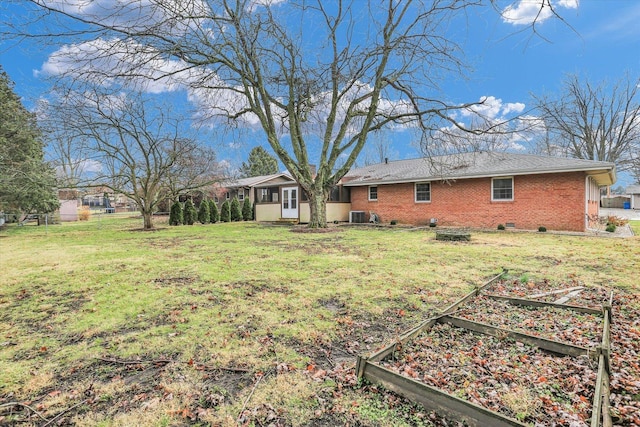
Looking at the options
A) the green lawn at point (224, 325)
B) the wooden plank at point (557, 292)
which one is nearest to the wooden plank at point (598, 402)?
the green lawn at point (224, 325)

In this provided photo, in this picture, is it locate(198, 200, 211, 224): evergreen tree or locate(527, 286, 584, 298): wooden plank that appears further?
locate(198, 200, 211, 224): evergreen tree

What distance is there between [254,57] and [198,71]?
7.31 ft

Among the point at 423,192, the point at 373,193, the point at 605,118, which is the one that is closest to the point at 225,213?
the point at 373,193

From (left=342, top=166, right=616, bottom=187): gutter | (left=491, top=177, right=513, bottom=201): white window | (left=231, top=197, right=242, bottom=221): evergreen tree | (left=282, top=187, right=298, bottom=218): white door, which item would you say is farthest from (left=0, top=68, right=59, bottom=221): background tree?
(left=491, top=177, right=513, bottom=201): white window

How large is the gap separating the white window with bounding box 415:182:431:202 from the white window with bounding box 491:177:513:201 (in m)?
2.92

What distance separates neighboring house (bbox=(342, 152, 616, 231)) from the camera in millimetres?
11617

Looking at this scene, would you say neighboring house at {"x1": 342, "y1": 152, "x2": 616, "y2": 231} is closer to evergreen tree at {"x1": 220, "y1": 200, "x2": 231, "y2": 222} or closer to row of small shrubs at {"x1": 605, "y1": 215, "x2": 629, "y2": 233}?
row of small shrubs at {"x1": 605, "y1": 215, "x2": 629, "y2": 233}

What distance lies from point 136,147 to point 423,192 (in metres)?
14.6

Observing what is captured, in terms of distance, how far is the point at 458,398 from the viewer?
1877 mm

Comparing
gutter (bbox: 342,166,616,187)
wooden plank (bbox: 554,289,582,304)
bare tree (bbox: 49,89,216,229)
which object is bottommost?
wooden plank (bbox: 554,289,582,304)

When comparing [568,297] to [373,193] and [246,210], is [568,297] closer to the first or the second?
[373,193]

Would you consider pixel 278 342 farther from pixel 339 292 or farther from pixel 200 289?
pixel 200 289

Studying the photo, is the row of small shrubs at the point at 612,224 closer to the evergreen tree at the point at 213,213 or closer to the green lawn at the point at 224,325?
the green lawn at the point at 224,325

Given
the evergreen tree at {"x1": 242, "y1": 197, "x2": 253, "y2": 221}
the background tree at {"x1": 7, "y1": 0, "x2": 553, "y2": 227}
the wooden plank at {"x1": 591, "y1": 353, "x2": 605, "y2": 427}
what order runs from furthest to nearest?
the evergreen tree at {"x1": 242, "y1": 197, "x2": 253, "y2": 221} < the background tree at {"x1": 7, "y1": 0, "x2": 553, "y2": 227} < the wooden plank at {"x1": 591, "y1": 353, "x2": 605, "y2": 427}
